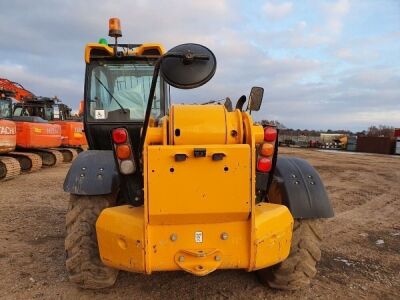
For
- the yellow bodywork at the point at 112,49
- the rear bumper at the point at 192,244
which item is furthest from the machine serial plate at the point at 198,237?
the yellow bodywork at the point at 112,49

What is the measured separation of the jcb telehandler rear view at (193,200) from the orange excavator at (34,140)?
33.9 feet

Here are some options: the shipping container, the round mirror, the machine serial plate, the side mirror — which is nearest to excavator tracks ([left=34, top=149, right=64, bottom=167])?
the side mirror

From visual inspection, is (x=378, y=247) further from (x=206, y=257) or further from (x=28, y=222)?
(x=28, y=222)

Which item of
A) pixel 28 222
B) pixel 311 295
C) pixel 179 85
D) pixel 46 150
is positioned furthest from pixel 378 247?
pixel 46 150

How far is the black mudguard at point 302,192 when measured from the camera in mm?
3562

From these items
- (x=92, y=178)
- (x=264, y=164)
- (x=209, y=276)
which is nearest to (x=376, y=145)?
(x=209, y=276)

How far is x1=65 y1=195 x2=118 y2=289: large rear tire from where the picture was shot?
357 centimetres

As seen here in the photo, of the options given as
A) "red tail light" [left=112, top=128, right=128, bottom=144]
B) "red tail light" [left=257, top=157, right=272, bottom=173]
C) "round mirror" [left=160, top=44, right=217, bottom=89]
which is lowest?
"red tail light" [left=257, top=157, right=272, bottom=173]

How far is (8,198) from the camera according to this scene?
8.56m

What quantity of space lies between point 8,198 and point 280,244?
23.1 ft

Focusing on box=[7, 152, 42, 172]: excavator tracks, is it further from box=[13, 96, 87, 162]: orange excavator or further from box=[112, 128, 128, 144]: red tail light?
box=[112, 128, 128, 144]: red tail light

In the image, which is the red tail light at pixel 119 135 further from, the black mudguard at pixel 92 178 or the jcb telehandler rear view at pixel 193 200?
the black mudguard at pixel 92 178

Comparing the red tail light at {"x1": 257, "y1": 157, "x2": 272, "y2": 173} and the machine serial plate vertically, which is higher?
the red tail light at {"x1": 257, "y1": 157, "x2": 272, "y2": 173}

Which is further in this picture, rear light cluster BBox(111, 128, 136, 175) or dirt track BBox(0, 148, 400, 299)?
dirt track BBox(0, 148, 400, 299)
